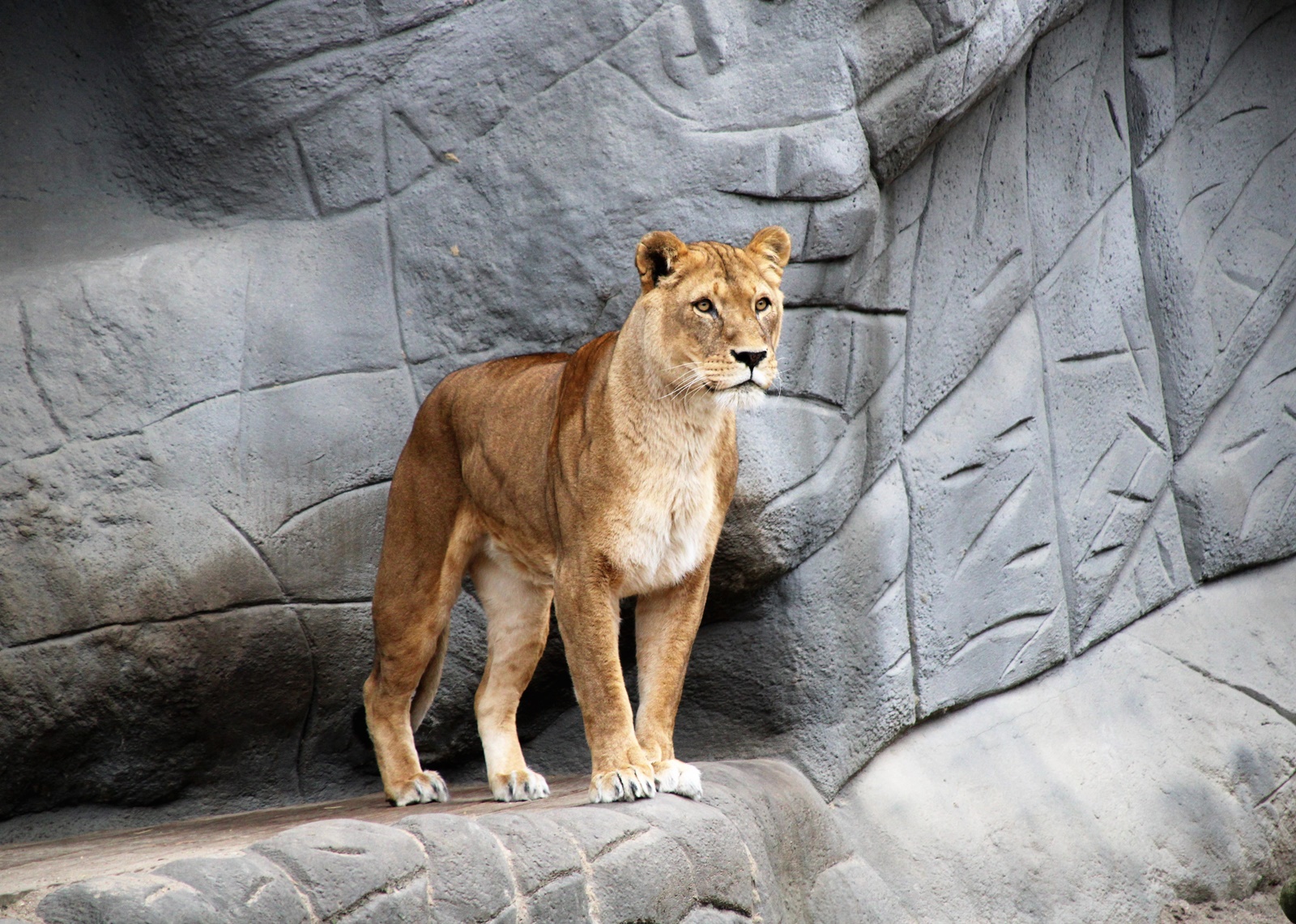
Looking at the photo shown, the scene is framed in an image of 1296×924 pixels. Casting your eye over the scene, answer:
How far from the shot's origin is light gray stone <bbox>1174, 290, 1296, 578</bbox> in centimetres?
608

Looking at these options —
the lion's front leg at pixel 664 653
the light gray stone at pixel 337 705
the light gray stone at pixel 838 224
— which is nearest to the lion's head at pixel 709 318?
the lion's front leg at pixel 664 653

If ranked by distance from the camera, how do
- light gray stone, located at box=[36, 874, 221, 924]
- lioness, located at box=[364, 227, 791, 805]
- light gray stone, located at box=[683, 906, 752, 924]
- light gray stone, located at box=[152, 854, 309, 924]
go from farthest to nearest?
1. lioness, located at box=[364, 227, 791, 805]
2. light gray stone, located at box=[683, 906, 752, 924]
3. light gray stone, located at box=[152, 854, 309, 924]
4. light gray stone, located at box=[36, 874, 221, 924]

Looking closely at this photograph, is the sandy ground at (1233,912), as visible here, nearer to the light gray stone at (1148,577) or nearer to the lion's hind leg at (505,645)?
the light gray stone at (1148,577)

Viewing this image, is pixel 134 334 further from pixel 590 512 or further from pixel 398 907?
pixel 398 907

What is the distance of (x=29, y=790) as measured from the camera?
16.1ft

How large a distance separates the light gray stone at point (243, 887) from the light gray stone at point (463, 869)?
1.17ft

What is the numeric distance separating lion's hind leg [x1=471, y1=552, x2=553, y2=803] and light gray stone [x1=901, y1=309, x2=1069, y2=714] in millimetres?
1450

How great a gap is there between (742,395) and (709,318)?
0.79ft

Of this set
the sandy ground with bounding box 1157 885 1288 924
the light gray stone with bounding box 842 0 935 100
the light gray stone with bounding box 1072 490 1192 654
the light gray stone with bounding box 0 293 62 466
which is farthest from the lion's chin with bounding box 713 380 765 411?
the sandy ground with bounding box 1157 885 1288 924

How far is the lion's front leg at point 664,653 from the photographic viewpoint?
13.2ft

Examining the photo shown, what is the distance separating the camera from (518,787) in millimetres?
4340

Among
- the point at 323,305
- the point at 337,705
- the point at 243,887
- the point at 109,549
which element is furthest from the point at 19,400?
the point at 243,887

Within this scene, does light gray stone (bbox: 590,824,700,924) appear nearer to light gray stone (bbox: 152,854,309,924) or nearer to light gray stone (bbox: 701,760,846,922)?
light gray stone (bbox: 701,760,846,922)

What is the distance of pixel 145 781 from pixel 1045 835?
327cm
